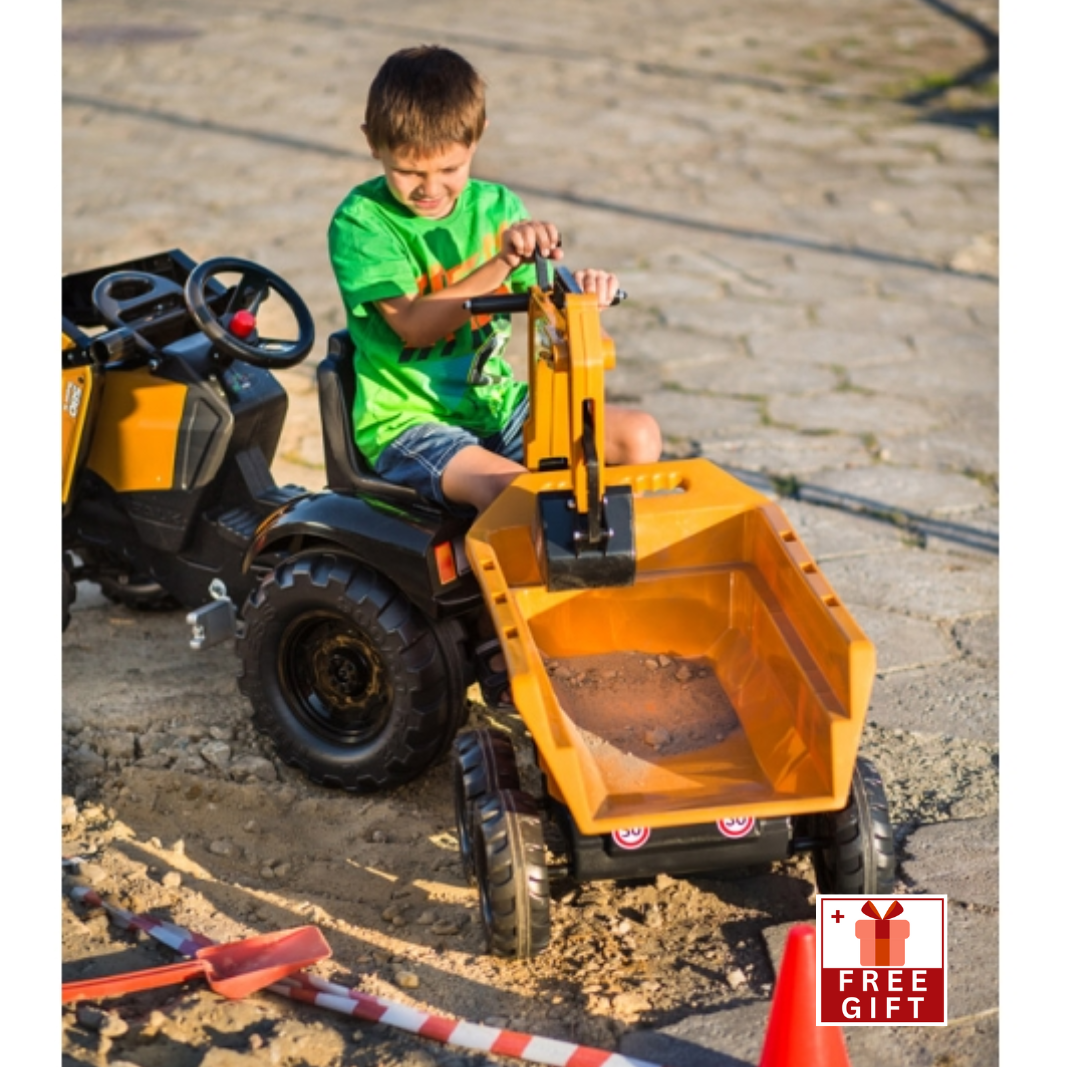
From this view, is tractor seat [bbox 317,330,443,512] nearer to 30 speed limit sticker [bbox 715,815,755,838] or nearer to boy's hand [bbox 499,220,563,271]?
boy's hand [bbox 499,220,563,271]

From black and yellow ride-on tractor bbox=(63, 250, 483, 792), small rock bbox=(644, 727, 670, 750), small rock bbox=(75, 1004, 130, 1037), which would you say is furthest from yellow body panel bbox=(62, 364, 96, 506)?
small rock bbox=(644, 727, 670, 750)

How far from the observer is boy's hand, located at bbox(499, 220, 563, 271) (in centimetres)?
300

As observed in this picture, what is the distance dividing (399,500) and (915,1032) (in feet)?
4.58

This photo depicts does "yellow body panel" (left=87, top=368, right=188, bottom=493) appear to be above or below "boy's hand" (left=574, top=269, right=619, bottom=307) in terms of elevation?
below

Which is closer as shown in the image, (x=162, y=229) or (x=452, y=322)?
(x=452, y=322)

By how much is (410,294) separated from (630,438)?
1.73ft

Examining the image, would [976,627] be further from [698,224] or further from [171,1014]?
[698,224]

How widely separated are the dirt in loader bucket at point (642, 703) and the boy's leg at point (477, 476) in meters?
0.36

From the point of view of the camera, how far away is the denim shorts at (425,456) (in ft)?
10.5

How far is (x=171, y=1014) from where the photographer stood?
2.59 metres

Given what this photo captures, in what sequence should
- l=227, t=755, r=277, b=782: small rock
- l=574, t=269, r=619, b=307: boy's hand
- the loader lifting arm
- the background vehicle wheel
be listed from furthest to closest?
the background vehicle wheel
l=227, t=755, r=277, b=782: small rock
l=574, t=269, r=619, b=307: boy's hand
the loader lifting arm

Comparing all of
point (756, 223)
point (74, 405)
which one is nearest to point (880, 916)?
point (74, 405)

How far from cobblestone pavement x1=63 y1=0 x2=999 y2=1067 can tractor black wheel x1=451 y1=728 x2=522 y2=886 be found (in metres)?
0.48

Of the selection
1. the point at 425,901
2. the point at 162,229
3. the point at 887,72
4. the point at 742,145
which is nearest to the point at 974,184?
the point at 742,145
